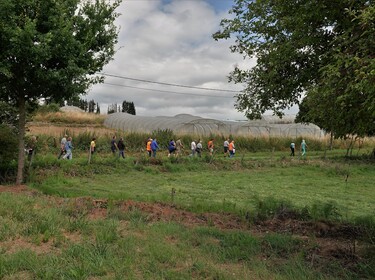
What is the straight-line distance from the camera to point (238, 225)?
30.5 ft

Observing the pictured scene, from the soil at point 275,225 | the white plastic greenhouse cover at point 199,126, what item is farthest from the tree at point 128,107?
the soil at point 275,225

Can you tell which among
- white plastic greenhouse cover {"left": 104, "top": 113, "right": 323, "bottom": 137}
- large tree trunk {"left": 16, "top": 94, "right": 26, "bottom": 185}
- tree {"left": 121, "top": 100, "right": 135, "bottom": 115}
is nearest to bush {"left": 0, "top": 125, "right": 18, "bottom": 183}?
large tree trunk {"left": 16, "top": 94, "right": 26, "bottom": 185}

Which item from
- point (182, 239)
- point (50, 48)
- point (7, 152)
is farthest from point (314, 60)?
point (7, 152)

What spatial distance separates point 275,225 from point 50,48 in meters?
8.98

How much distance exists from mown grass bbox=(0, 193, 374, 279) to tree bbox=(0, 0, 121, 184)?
6.11m

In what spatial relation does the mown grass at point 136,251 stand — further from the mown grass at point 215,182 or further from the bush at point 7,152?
the bush at point 7,152

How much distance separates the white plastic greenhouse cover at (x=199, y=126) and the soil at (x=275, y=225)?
2784 cm

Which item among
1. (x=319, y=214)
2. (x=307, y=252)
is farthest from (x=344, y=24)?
(x=319, y=214)

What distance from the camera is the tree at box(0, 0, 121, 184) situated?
12633mm

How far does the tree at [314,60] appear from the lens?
5000mm

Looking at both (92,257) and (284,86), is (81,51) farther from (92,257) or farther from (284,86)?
(92,257)

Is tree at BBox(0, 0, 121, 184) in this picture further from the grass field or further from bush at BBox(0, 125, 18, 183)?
Result: the grass field

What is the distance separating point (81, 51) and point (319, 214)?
363 inches

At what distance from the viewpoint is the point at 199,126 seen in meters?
39.4
